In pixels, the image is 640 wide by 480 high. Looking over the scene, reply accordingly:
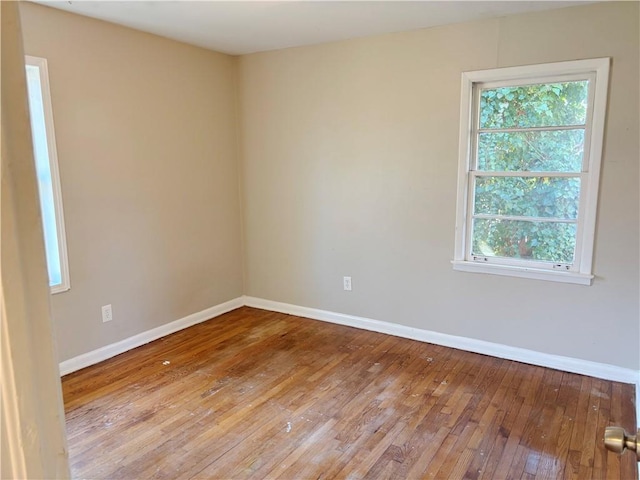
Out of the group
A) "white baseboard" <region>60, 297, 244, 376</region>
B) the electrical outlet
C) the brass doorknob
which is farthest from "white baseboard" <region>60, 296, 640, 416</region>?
the brass doorknob

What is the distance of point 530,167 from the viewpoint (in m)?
3.08

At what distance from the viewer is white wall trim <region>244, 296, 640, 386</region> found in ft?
9.57

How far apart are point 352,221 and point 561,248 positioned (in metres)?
1.53

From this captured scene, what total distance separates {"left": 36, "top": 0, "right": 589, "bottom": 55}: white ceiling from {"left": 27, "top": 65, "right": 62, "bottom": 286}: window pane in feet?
1.58

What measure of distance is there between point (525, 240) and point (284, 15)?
2.19 meters

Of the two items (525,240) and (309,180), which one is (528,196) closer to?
(525,240)

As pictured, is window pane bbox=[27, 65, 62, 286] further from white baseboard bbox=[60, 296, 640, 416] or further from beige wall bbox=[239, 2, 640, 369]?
beige wall bbox=[239, 2, 640, 369]

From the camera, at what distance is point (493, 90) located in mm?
3127

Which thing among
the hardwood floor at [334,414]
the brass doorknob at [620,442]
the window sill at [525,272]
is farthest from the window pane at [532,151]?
the brass doorknob at [620,442]

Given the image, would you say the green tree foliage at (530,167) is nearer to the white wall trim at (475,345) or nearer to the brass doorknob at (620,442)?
the white wall trim at (475,345)

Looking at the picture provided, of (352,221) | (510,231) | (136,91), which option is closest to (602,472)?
(510,231)

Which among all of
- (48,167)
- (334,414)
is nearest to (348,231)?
(334,414)

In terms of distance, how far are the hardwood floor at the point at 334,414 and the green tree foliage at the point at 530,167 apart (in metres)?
0.86

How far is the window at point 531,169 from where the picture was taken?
2.86 m
